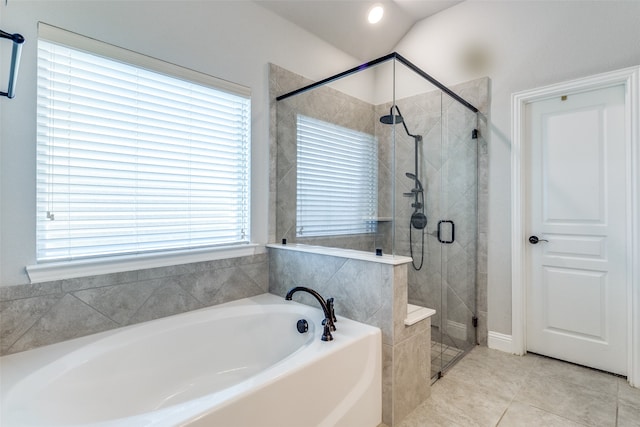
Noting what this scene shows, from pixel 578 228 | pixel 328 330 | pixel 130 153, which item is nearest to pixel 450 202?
pixel 578 228

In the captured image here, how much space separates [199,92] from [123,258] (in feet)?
3.89

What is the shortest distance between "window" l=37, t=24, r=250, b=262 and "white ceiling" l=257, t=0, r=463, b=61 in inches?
35.0

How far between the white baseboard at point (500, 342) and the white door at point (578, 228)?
16cm

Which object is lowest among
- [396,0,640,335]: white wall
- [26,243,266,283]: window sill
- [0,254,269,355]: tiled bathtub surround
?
[0,254,269,355]: tiled bathtub surround

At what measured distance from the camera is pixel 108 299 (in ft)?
5.59

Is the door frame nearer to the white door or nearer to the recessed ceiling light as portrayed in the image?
the white door

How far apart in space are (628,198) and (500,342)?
1.41m

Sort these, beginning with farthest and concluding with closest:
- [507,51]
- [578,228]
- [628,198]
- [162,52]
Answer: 1. [507,51]
2. [578,228]
3. [628,198]
4. [162,52]

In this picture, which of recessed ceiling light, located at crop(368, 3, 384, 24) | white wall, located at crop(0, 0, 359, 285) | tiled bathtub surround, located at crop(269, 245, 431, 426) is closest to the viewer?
white wall, located at crop(0, 0, 359, 285)

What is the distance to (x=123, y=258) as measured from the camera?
175cm

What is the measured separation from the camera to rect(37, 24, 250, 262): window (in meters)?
1.55

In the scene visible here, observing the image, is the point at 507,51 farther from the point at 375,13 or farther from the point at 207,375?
the point at 207,375

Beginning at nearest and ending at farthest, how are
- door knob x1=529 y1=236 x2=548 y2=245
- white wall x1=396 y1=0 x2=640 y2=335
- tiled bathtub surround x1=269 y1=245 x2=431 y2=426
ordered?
tiled bathtub surround x1=269 y1=245 x2=431 y2=426 < white wall x1=396 y1=0 x2=640 y2=335 < door knob x1=529 y1=236 x2=548 y2=245

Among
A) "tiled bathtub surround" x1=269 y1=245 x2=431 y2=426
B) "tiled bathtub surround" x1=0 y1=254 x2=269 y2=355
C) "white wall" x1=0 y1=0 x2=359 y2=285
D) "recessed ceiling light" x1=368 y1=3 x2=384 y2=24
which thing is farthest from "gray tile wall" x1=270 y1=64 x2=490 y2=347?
"recessed ceiling light" x1=368 y1=3 x2=384 y2=24
